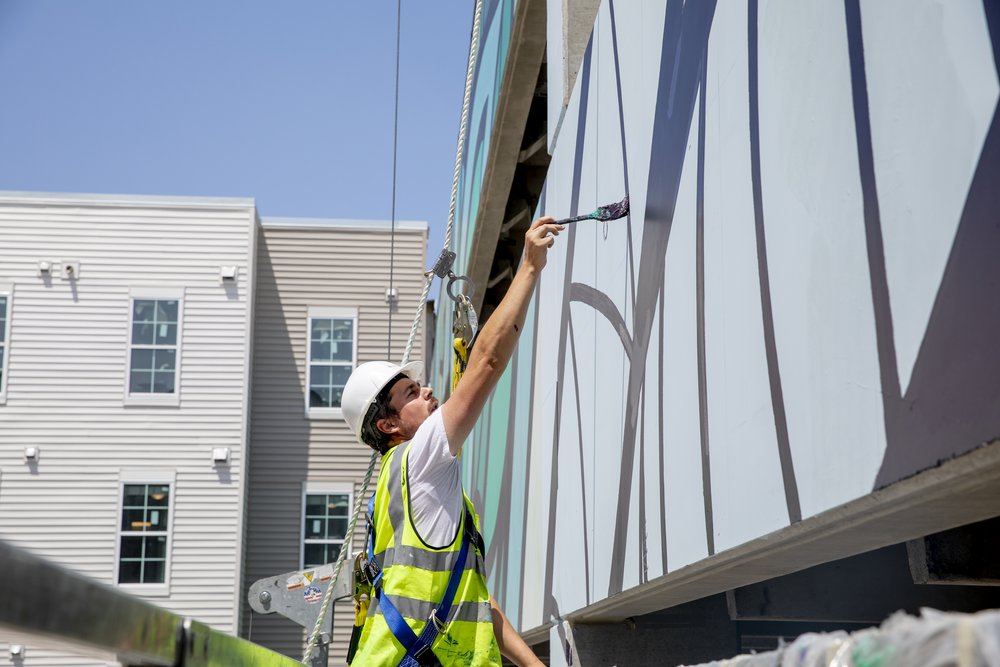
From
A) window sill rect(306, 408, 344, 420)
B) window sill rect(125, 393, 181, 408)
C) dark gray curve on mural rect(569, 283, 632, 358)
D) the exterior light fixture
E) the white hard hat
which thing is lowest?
the white hard hat

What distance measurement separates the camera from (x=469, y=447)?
12828mm

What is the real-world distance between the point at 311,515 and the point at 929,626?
20.7 meters

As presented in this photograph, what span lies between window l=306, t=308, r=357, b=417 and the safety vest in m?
17.9

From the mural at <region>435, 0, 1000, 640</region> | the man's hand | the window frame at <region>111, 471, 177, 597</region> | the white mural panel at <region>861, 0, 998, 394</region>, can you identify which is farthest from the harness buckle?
the window frame at <region>111, 471, 177, 597</region>

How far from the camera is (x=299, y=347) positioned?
21.4 m

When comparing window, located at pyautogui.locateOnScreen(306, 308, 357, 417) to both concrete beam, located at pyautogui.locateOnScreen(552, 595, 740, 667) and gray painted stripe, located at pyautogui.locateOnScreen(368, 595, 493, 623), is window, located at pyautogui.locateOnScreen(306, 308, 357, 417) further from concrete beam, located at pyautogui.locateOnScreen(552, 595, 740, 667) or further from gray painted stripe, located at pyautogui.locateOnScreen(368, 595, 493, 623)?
gray painted stripe, located at pyautogui.locateOnScreen(368, 595, 493, 623)

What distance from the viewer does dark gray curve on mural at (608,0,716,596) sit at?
2.91 metres

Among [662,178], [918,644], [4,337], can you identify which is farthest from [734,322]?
[4,337]

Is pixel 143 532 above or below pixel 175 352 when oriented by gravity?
below

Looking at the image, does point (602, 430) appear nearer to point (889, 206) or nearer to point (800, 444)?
point (800, 444)

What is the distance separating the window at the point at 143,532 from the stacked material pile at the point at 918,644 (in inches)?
800

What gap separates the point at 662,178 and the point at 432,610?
1489 millimetres

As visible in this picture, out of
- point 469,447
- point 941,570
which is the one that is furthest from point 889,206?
point 469,447

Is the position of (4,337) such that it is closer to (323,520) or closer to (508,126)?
(323,520)
